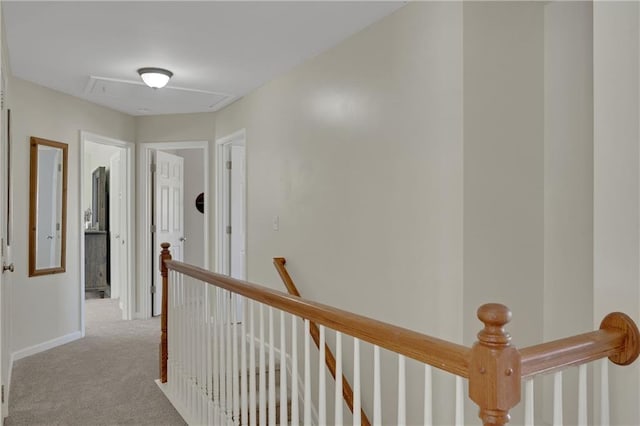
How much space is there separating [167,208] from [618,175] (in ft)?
16.6

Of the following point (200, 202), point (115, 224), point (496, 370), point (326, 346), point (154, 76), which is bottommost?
point (326, 346)

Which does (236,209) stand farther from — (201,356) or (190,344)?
(201,356)

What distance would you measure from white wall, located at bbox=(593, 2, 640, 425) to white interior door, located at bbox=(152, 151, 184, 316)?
4827mm

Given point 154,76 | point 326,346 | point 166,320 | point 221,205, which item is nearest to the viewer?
point 326,346

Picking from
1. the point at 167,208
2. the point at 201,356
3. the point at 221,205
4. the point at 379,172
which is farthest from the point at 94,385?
the point at 167,208

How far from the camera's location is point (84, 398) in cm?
325

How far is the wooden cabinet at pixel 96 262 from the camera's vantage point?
6.87 metres

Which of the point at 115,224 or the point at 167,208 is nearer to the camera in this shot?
the point at 167,208

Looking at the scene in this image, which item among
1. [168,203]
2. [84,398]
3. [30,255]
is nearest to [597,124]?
[84,398]

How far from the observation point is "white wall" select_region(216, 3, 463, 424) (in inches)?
89.6

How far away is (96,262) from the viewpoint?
22.7 ft

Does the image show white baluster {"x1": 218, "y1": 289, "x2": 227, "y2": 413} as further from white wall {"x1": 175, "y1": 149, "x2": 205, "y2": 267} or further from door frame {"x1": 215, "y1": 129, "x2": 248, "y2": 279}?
white wall {"x1": 175, "y1": 149, "x2": 205, "y2": 267}

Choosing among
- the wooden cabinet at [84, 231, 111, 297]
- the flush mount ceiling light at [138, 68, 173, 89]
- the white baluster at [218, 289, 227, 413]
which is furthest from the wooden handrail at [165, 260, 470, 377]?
the wooden cabinet at [84, 231, 111, 297]

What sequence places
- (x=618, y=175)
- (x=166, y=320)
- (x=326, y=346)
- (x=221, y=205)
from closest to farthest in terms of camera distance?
1. (x=618, y=175)
2. (x=326, y=346)
3. (x=166, y=320)
4. (x=221, y=205)
